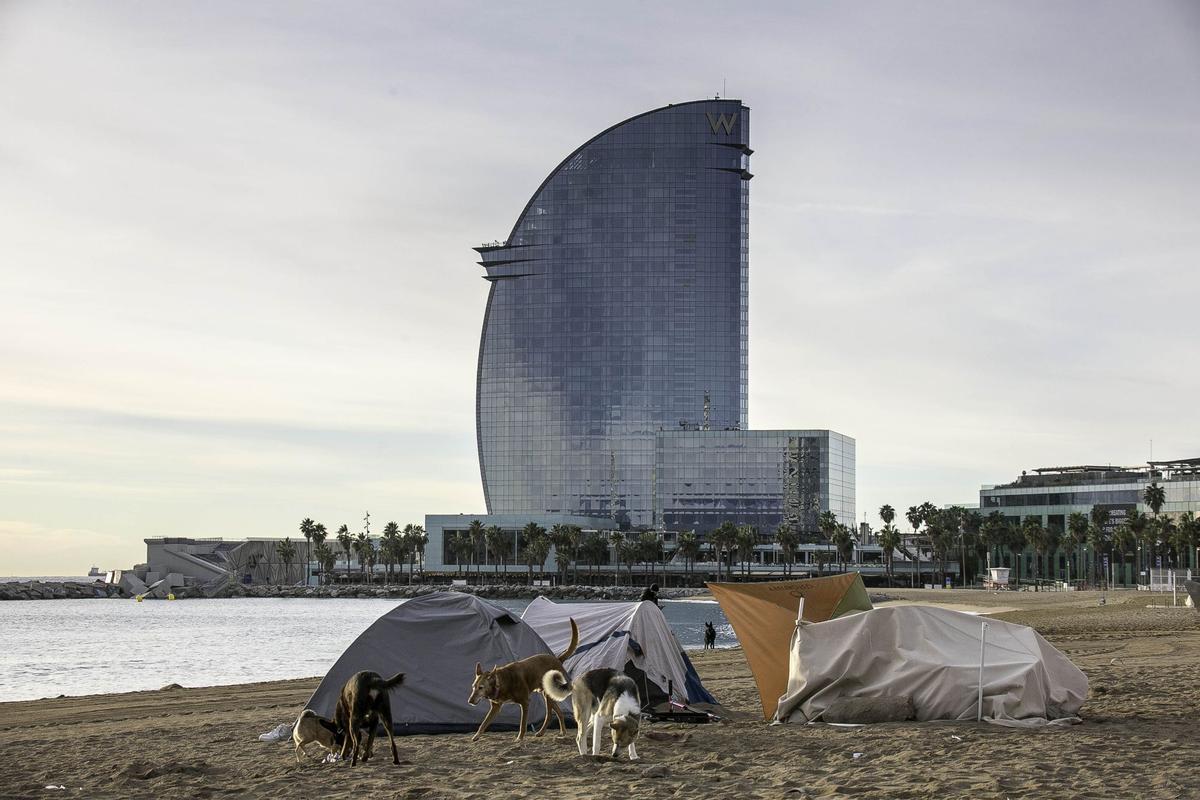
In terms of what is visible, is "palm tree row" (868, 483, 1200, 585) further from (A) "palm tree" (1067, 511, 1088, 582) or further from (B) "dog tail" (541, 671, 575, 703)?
(B) "dog tail" (541, 671, 575, 703)

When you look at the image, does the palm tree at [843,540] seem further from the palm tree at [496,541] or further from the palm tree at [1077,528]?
the palm tree at [496,541]

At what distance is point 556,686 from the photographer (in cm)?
1326

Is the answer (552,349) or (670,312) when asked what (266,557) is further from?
(670,312)

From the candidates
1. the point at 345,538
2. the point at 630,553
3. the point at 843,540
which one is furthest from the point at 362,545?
the point at 843,540

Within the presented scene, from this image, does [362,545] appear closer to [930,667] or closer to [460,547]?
[460,547]

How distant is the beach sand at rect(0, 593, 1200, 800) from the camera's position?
10.5 metres

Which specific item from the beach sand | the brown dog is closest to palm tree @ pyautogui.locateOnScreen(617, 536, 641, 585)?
the beach sand

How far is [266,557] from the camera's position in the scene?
163 meters

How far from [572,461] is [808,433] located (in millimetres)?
36840

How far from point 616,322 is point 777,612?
535 ft

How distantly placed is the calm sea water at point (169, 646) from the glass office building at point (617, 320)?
8056cm

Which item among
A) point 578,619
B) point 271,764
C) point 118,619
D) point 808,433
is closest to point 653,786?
point 271,764

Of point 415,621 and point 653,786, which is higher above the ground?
point 415,621

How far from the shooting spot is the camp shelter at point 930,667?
14.3 metres
